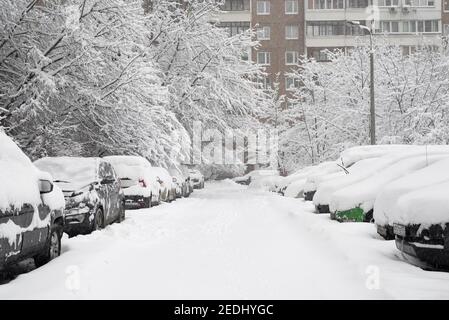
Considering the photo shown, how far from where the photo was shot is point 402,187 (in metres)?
8.00

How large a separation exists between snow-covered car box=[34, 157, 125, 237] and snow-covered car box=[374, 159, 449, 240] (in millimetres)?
5660

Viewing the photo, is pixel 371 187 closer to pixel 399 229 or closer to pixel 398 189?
pixel 398 189

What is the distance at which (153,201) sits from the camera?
62.8 ft

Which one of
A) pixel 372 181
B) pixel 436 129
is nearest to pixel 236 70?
pixel 436 129

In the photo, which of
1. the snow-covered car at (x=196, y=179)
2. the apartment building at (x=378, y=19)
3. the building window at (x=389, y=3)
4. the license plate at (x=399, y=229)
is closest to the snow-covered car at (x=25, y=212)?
the license plate at (x=399, y=229)

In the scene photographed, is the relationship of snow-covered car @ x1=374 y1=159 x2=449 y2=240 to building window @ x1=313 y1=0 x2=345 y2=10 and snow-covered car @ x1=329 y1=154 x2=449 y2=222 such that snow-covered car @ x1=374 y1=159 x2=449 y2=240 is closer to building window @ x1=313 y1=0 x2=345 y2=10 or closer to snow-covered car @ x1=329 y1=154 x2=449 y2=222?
snow-covered car @ x1=329 y1=154 x2=449 y2=222

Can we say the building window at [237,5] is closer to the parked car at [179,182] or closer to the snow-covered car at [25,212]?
the parked car at [179,182]

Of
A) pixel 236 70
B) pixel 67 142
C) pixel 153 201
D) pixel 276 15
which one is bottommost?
pixel 153 201

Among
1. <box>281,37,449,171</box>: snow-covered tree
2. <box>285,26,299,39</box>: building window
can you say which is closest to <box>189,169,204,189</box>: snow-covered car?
<box>281,37,449,171</box>: snow-covered tree

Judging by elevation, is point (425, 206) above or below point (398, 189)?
below

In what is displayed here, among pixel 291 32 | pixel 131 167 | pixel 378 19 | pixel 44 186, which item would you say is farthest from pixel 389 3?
pixel 44 186

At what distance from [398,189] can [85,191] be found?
617cm
